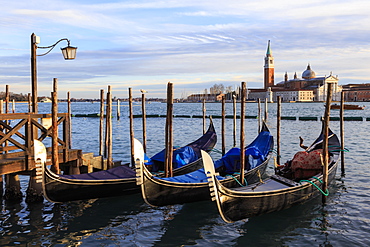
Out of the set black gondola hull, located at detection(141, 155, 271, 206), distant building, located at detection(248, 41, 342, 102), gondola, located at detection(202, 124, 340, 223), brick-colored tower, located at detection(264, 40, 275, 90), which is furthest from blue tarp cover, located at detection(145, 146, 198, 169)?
brick-colored tower, located at detection(264, 40, 275, 90)

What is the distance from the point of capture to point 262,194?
623 centimetres

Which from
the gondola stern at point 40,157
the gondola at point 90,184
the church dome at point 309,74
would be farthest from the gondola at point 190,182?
the church dome at point 309,74

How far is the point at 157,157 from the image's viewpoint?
8.92m

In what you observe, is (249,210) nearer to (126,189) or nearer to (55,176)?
(126,189)

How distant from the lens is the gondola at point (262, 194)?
557 centimetres

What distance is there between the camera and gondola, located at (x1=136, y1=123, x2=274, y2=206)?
6.32m

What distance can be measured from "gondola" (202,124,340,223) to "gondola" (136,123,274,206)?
0.58 m

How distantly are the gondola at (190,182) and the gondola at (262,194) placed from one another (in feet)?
1.91

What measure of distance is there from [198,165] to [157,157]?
1.23m

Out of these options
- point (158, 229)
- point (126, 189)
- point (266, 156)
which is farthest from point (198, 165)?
point (158, 229)

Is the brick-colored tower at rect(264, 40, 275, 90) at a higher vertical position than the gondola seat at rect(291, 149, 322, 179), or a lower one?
higher

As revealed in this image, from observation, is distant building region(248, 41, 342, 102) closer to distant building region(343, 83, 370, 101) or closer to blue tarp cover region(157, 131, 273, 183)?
distant building region(343, 83, 370, 101)

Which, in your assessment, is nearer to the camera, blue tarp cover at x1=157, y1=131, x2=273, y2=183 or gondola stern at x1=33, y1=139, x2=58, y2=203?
gondola stern at x1=33, y1=139, x2=58, y2=203

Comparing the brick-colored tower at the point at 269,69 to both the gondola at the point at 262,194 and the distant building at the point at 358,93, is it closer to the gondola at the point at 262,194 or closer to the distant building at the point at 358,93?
the distant building at the point at 358,93
